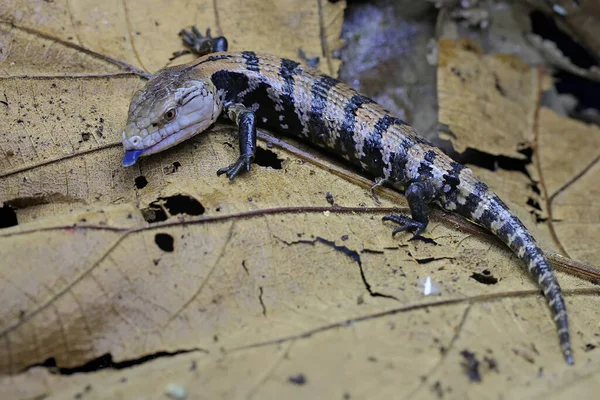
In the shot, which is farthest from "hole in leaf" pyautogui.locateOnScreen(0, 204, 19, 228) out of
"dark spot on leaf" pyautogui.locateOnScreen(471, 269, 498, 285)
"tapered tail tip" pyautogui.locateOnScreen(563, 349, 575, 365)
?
"tapered tail tip" pyautogui.locateOnScreen(563, 349, 575, 365)

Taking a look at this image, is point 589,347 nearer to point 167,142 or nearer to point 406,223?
point 406,223

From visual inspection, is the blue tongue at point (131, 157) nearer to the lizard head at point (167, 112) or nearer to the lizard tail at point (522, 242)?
the lizard head at point (167, 112)

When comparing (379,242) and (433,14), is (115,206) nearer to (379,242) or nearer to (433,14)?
(379,242)

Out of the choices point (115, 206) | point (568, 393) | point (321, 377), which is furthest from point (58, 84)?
point (568, 393)

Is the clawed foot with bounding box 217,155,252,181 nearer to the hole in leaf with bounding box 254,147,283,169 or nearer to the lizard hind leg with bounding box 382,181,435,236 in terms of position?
the hole in leaf with bounding box 254,147,283,169

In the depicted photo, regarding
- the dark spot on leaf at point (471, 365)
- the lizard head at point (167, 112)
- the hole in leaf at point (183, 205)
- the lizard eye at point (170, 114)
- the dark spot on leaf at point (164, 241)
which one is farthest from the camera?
the lizard eye at point (170, 114)

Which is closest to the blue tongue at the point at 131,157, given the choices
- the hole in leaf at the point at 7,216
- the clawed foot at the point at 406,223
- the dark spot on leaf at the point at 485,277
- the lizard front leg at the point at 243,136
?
the lizard front leg at the point at 243,136
